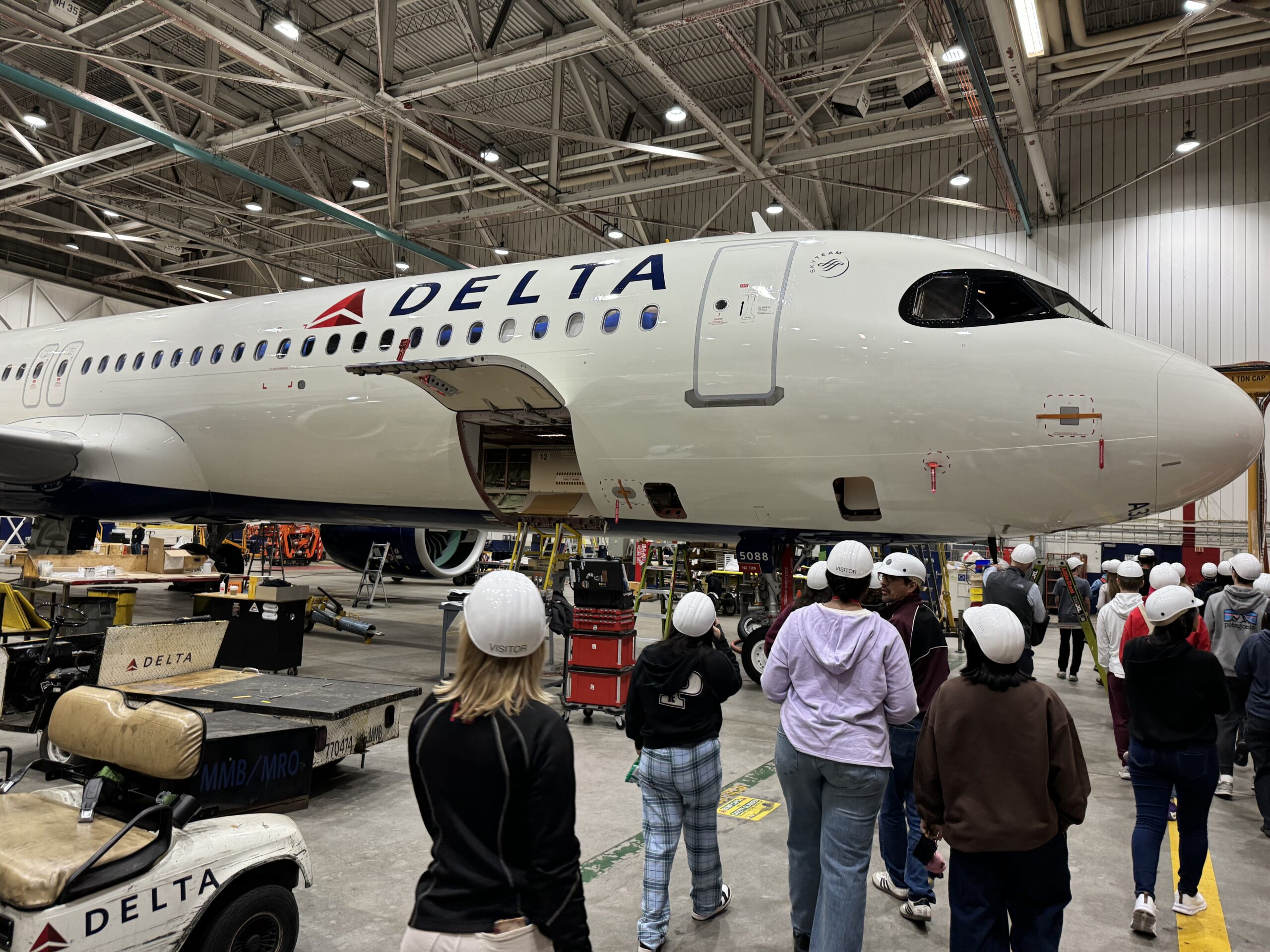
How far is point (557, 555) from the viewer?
971cm

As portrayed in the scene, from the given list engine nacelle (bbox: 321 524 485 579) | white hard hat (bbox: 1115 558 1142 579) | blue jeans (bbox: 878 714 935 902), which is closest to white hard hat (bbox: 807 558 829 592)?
blue jeans (bbox: 878 714 935 902)

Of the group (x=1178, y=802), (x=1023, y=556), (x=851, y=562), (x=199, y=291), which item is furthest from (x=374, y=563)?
(x=199, y=291)

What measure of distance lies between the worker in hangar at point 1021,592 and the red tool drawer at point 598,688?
294cm

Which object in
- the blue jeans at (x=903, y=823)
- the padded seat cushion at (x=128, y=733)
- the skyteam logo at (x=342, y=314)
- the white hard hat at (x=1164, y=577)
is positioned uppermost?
the skyteam logo at (x=342, y=314)

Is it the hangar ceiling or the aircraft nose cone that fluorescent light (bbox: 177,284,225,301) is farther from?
the aircraft nose cone

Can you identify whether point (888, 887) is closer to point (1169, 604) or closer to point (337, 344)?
point (1169, 604)

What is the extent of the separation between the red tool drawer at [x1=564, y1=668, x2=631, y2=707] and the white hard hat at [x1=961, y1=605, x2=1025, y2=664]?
4444mm

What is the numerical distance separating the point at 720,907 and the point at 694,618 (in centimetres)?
126

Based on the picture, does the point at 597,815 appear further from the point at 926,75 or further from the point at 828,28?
the point at 828,28

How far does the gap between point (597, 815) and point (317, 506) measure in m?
6.63

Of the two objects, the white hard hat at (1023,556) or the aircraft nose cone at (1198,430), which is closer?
the aircraft nose cone at (1198,430)

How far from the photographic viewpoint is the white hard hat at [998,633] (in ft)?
9.37

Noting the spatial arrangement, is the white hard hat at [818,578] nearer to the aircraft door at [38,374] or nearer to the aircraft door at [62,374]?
the aircraft door at [62,374]

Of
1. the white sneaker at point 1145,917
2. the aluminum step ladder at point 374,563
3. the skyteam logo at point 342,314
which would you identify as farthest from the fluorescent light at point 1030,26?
the aluminum step ladder at point 374,563
